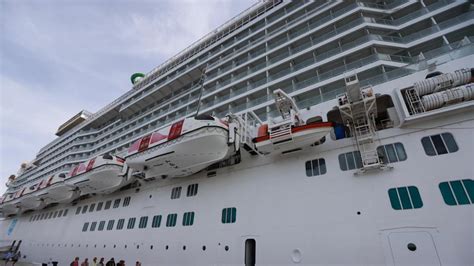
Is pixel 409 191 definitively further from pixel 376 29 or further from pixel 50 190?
pixel 50 190

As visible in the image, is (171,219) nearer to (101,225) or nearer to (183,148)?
(183,148)

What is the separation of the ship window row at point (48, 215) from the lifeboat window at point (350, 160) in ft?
80.8

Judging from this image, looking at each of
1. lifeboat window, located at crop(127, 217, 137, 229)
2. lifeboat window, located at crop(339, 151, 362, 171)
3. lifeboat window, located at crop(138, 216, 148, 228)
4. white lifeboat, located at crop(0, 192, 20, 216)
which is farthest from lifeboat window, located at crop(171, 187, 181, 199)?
white lifeboat, located at crop(0, 192, 20, 216)

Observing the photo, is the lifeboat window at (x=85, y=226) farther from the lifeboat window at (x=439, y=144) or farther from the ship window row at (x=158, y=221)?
the lifeboat window at (x=439, y=144)

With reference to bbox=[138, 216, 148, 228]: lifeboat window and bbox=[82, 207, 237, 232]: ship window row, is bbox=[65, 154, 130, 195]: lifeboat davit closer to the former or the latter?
bbox=[82, 207, 237, 232]: ship window row

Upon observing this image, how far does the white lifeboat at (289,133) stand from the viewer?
8.13 metres

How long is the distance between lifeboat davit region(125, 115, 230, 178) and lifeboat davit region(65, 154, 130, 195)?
4.04m

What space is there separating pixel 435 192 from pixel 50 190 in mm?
25618

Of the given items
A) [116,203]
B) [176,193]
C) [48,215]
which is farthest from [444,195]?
[48,215]

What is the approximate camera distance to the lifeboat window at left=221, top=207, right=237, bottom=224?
9.42 m

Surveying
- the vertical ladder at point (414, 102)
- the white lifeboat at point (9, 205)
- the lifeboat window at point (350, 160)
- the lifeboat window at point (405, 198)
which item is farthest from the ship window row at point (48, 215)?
the vertical ladder at point (414, 102)

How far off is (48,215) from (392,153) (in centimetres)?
3088

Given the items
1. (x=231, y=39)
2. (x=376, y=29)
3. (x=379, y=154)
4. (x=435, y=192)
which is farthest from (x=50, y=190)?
(x=376, y=29)

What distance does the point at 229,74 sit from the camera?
1708 centimetres
